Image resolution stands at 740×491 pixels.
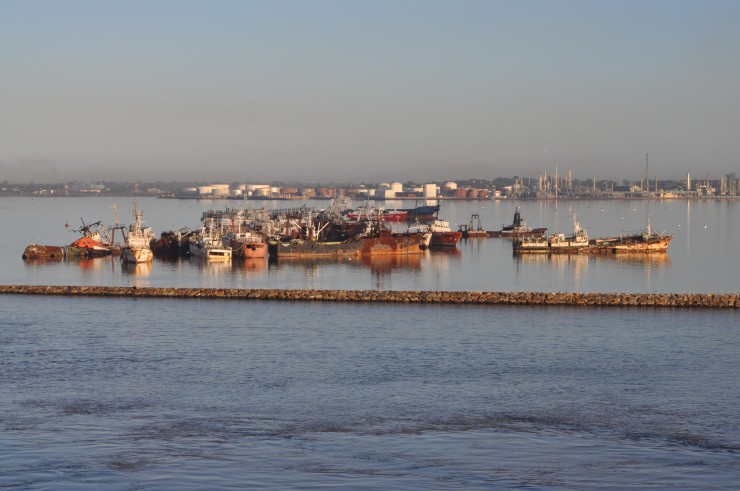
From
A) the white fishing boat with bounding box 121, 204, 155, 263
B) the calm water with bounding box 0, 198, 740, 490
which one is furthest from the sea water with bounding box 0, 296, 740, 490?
the white fishing boat with bounding box 121, 204, 155, 263

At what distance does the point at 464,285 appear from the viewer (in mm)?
37406

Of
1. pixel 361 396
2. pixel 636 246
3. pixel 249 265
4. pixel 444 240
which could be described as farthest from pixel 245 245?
pixel 361 396

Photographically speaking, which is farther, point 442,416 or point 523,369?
point 523,369

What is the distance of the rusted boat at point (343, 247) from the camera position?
48.8 metres

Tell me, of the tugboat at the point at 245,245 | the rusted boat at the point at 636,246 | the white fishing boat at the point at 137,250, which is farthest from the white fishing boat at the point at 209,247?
the rusted boat at the point at 636,246

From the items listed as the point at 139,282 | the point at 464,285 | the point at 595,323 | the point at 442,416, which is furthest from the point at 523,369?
the point at 139,282

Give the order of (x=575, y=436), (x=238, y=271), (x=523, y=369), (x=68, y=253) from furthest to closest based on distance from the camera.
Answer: (x=68, y=253), (x=238, y=271), (x=523, y=369), (x=575, y=436)

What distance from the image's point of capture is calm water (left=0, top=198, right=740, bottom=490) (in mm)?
12203

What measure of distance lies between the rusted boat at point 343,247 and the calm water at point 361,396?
59.3ft

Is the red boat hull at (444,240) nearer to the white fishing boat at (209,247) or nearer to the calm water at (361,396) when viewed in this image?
the white fishing boat at (209,247)

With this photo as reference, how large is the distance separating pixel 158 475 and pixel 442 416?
4.82 meters

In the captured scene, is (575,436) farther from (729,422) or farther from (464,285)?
(464,285)

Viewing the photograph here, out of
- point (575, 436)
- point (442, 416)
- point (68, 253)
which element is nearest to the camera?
point (575, 436)

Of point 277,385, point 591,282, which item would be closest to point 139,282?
point 591,282
